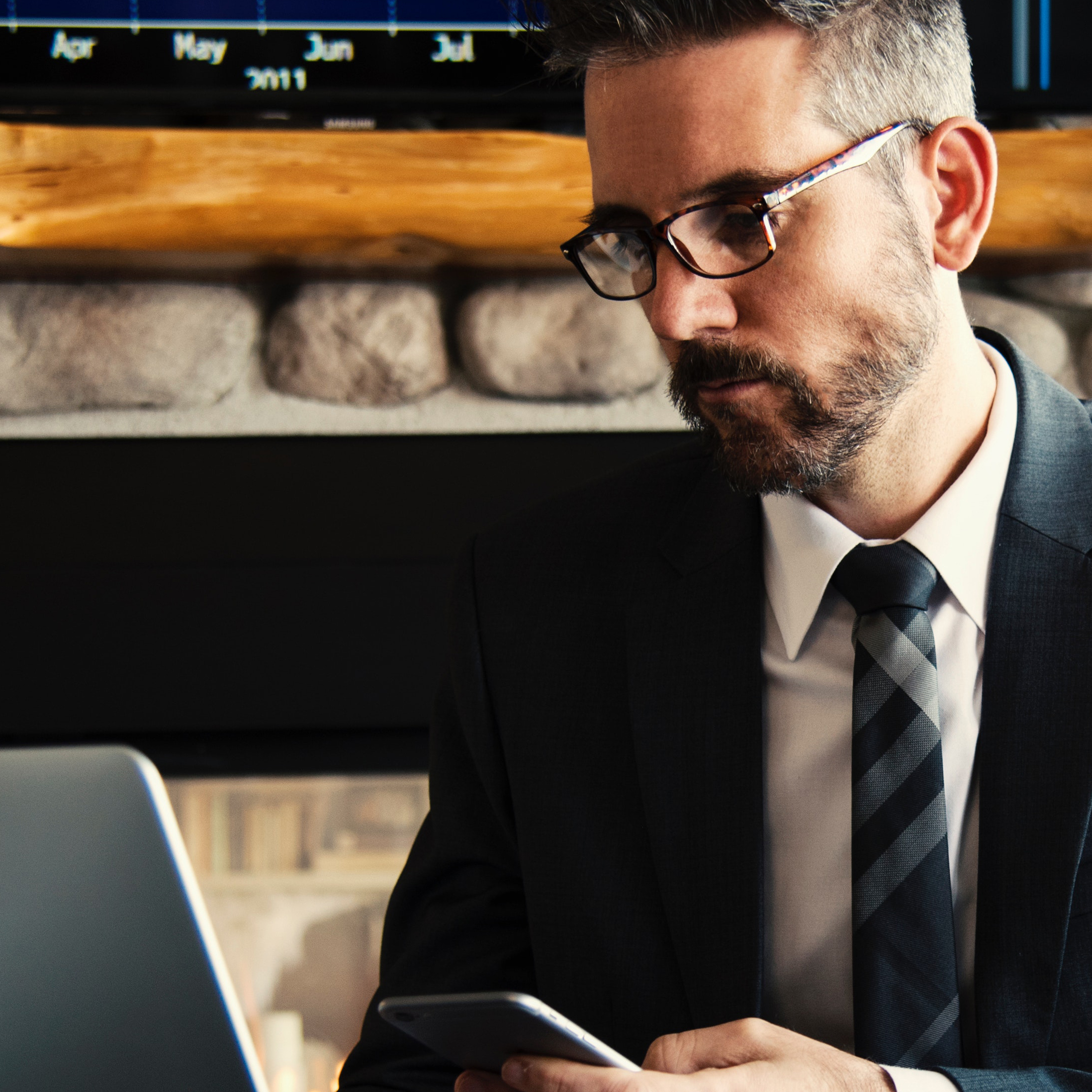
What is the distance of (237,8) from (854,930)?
1058mm

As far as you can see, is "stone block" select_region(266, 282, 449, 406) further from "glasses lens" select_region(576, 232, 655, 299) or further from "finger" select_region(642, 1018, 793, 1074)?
"finger" select_region(642, 1018, 793, 1074)

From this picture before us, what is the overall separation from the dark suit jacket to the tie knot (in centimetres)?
5

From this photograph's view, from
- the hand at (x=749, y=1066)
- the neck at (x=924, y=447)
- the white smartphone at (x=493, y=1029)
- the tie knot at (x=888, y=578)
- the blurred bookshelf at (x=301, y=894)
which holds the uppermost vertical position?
the neck at (x=924, y=447)

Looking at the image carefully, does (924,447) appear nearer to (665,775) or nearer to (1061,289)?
(665,775)

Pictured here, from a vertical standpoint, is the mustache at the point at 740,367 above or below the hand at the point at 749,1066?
above

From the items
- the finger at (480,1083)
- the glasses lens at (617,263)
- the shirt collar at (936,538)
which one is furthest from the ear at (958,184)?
the finger at (480,1083)

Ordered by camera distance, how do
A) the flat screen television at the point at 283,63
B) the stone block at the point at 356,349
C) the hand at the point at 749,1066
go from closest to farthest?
the hand at the point at 749,1066 < the flat screen television at the point at 283,63 < the stone block at the point at 356,349

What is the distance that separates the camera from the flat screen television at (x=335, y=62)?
128 centimetres

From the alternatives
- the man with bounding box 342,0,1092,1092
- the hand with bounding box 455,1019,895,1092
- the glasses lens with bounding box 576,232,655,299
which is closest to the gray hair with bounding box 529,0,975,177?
the man with bounding box 342,0,1092,1092

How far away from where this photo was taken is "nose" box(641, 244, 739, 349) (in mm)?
884

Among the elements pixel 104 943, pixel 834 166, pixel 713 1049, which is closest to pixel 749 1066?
pixel 713 1049

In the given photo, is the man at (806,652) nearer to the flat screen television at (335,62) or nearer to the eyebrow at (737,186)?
the eyebrow at (737,186)

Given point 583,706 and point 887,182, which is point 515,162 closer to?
point 887,182

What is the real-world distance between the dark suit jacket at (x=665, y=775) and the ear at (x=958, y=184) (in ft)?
0.39
